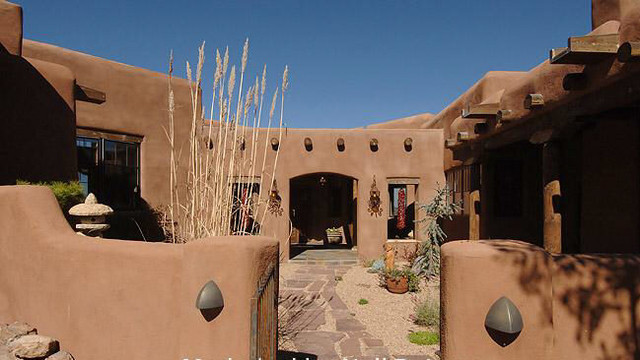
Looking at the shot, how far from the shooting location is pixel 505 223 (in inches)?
307

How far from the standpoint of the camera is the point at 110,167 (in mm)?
7148

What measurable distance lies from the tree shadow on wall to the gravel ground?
2195 millimetres

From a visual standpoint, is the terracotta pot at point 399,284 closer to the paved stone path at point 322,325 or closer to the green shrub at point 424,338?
the paved stone path at point 322,325

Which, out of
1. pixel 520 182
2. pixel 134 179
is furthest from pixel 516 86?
pixel 134 179

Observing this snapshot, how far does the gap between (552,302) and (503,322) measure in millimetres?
345

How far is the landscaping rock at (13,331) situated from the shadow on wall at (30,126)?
2.47 metres

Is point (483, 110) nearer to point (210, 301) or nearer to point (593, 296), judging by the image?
point (593, 296)

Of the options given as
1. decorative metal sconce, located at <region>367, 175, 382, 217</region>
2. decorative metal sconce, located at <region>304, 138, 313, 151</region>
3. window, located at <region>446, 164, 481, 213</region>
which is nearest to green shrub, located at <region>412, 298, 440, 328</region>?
window, located at <region>446, 164, 481, 213</region>

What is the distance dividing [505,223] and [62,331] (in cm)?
773

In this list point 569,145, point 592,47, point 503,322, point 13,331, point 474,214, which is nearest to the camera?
point 503,322

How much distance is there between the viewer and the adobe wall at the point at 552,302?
6.97ft

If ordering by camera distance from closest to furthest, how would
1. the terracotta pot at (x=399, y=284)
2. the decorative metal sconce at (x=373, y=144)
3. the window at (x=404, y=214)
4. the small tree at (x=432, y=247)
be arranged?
the terracotta pot at (x=399, y=284)
the small tree at (x=432, y=247)
the decorative metal sconce at (x=373, y=144)
the window at (x=404, y=214)

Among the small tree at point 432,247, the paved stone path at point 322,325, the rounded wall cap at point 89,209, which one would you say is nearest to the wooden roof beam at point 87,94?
the rounded wall cap at point 89,209

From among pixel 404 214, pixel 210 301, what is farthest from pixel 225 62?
pixel 404 214
